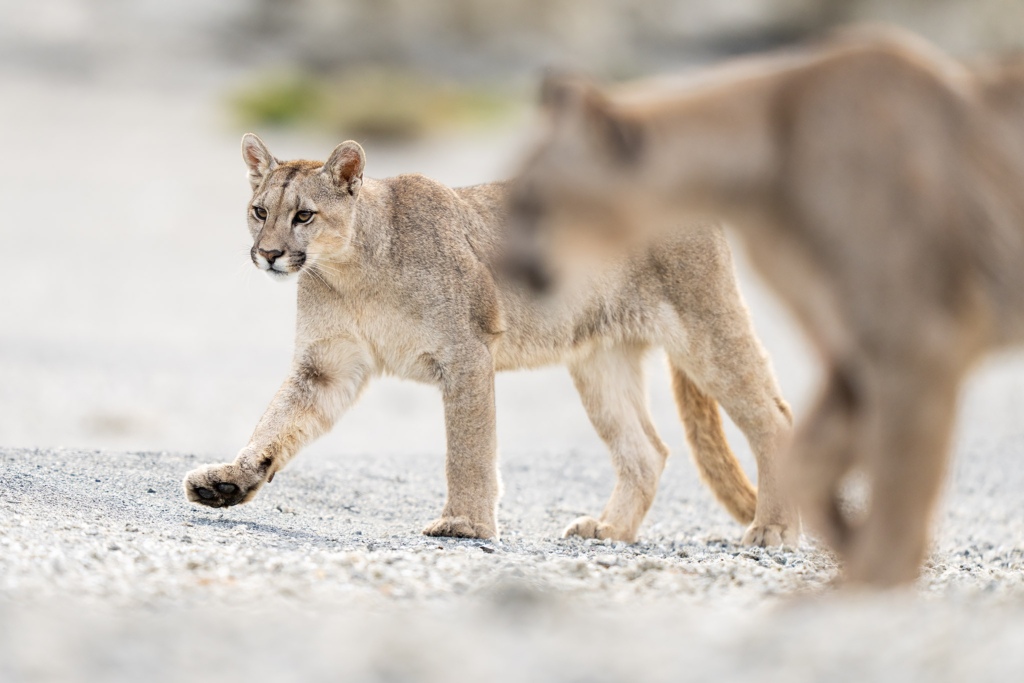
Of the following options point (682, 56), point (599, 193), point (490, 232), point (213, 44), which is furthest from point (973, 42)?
point (599, 193)

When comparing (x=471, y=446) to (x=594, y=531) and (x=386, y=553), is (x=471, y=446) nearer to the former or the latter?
(x=594, y=531)

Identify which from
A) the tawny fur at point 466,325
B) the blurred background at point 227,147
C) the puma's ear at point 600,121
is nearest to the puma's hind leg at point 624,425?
the tawny fur at point 466,325

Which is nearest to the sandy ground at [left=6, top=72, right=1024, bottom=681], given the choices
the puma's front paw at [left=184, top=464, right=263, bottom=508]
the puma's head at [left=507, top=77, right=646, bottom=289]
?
the puma's front paw at [left=184, top=464, right=263, bottom=508]

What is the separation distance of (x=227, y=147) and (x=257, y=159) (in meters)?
21.9

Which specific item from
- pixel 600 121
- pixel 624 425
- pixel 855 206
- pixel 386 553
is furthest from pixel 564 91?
pixel 624 425

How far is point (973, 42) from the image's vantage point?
41125 mm

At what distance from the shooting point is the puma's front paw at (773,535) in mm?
6059

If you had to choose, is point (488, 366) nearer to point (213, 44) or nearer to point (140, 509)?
point (140, 509)

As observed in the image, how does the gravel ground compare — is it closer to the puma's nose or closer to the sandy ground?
the sandy ground

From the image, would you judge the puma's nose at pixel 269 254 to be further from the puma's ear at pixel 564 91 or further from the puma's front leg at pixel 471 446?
the puma's ear at pixel 564 91

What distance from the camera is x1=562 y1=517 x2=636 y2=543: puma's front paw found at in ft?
21.0

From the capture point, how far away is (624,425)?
6906 mm

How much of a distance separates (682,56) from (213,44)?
16.1 m

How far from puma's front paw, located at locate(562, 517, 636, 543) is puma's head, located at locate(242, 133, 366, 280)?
6.93 ft
